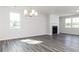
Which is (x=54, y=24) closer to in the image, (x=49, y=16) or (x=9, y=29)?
(x=49, y=16)

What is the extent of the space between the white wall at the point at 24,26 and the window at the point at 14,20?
0.27m

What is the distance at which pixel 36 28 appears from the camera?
9.55 m

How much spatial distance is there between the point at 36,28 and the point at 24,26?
1537mm

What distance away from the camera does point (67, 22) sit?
1159cm

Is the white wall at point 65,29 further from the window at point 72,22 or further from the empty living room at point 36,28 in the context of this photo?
the window at point 72,22

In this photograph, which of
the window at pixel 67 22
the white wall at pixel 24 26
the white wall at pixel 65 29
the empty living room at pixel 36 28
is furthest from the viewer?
the window at pixel 67 22

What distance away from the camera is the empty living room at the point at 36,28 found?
5273 mm

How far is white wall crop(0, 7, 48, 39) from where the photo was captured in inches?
277

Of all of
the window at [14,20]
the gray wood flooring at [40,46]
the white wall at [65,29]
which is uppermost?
the window at [14,20]

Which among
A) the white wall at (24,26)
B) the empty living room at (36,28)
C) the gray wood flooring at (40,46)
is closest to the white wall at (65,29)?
the empty living room at (36,28)

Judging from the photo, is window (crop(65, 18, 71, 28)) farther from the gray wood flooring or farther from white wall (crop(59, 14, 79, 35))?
the gray wood flooring

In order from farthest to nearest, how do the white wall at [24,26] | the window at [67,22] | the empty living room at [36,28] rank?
the window at [67,22], the white wall at [24,26], the empty living room at [36,28]

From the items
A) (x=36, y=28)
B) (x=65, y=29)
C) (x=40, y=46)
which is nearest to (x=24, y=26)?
(x=36, y=28)
